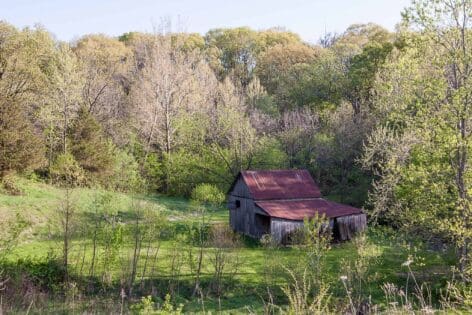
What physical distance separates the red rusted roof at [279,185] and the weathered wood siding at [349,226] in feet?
8.91

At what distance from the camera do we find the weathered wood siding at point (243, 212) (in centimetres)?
2830

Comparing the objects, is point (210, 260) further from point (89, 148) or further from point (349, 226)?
point (89, 148)

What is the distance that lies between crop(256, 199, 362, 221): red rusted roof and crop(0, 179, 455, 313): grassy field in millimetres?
1877

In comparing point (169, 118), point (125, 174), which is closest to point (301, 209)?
point (125, 174)

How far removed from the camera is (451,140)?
15992 mm

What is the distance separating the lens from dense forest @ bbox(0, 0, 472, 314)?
16594mm

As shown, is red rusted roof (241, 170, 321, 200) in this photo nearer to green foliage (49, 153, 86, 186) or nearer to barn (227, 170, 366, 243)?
barn (227, 170, 366, 243)

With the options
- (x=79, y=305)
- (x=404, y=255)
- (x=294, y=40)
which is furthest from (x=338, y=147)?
(x=294, y=40)

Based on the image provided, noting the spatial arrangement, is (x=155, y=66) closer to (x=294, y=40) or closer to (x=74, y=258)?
(x=74, y=258)

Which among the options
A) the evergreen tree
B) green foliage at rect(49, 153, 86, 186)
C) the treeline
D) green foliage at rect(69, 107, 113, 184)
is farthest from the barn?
the evergreen tree

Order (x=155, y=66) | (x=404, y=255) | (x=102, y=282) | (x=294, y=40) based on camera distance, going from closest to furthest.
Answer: (x=102, y=282) → (x=404, y=255) → (x=155, y=66) → (x=294, y=40)

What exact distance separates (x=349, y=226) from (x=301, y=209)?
121 inches

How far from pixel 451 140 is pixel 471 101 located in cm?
157

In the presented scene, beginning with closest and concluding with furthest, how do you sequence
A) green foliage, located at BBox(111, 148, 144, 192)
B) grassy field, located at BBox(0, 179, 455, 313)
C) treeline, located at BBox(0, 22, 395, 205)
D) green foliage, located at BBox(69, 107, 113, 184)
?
grassy field, located at BBox(0, 179, 455, 313) → treeline, located at BBox(0, 22, 395, 205) → green foliage, located at BBox(69, 107, 113, 184) → green foliage, located at BBox(111, 148, 144, 192)
